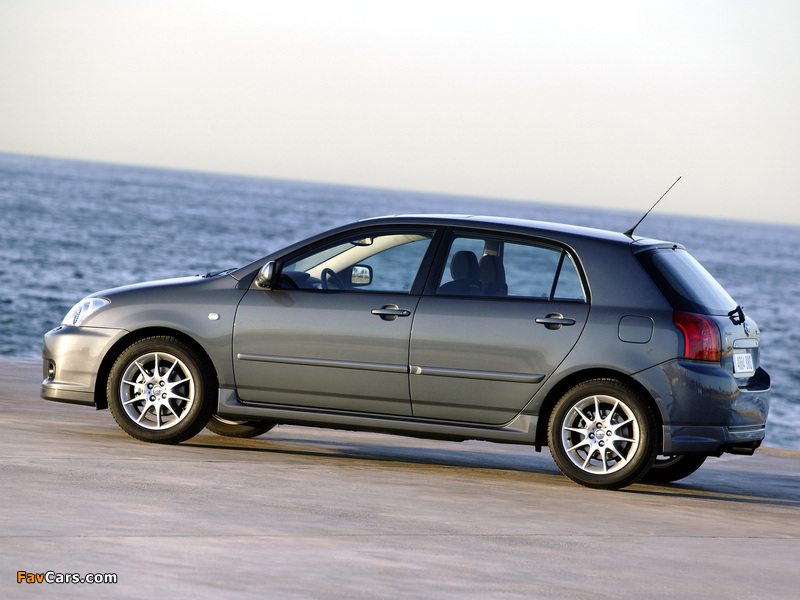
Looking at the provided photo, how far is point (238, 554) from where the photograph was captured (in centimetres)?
496

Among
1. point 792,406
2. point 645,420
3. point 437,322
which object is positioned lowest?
point 792,406

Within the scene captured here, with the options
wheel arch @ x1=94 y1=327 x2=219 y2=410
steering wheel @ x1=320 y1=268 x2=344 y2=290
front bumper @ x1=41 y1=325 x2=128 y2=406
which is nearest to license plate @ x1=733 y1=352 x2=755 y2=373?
steering wheel @ x1=320 y1=268 x2=344 y2=290

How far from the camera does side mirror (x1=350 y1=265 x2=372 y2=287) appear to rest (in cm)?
780

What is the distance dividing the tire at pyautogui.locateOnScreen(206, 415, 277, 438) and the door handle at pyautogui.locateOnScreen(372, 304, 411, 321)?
180 cm

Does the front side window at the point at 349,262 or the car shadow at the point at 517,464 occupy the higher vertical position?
the front side window at the point at 349,262

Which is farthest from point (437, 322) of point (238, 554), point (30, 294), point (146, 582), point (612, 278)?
point (30, 294)

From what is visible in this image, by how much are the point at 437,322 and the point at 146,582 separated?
132 inches

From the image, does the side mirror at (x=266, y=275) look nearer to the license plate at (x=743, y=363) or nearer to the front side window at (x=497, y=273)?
the front side window at (x=497, y=273)

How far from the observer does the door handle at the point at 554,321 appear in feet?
23.8

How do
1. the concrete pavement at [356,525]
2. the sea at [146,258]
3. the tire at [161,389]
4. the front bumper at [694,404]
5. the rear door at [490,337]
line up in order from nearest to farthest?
the concrete pavement at [356,525]
the front bumper at [694,404]
the rear door at [490,337]
the tire at [161,389]
the sea at [146,258]

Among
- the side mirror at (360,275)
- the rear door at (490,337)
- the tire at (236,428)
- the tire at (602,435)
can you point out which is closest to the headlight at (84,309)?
the tire at (236,428)

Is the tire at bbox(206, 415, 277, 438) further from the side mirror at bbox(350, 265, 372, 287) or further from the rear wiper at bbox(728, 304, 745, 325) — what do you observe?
the rear wiper at bbox(728, 304, 745, 325)

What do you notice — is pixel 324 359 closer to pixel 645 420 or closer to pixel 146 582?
pixel 645 420

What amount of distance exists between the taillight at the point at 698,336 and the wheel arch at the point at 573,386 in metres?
0.36
